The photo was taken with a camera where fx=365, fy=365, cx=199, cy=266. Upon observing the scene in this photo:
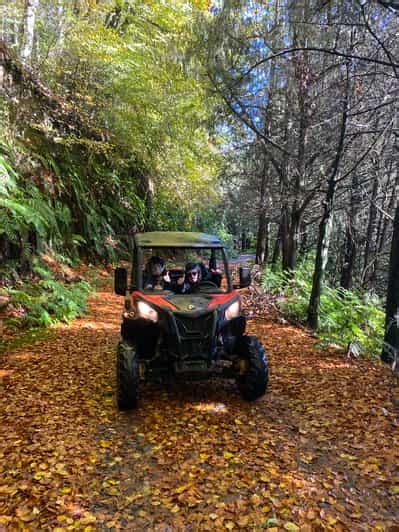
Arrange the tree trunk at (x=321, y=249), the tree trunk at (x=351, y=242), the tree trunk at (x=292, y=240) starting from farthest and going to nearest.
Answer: the tree trunk at (x=351, y=242) → the tree trunk at (x=292, y=240) → the tree trunk at (x=321, y=249)

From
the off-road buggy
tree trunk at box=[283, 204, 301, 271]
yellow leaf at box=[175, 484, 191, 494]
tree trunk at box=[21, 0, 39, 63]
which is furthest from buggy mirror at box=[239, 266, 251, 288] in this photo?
tree trunk at box=[21, 0, 39, 63]

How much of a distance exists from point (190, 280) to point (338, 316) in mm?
5230

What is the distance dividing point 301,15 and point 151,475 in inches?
229

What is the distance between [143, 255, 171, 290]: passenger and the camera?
488 centimetres

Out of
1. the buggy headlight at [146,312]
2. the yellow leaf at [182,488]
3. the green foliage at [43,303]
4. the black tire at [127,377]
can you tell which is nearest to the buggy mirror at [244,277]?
the buggy headlight at [146,312]

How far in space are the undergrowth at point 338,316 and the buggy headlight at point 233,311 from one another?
3.10 meters

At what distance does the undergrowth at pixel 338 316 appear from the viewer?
739cm

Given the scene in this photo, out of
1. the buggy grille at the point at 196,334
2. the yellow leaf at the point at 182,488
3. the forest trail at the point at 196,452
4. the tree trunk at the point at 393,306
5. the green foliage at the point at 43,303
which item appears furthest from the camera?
the green foliage at the point at 43,303

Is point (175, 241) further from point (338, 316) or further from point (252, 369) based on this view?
point (338, 316)

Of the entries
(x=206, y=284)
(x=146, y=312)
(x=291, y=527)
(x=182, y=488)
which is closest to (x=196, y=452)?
(x=182, y=488)

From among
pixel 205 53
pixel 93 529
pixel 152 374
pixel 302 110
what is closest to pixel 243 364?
pixel 152 374

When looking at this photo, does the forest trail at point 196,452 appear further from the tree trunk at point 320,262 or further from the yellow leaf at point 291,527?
the tree trunk at point 320,262

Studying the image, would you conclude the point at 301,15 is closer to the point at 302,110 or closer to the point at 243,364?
the point at 302,110

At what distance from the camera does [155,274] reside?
4.95 metres
